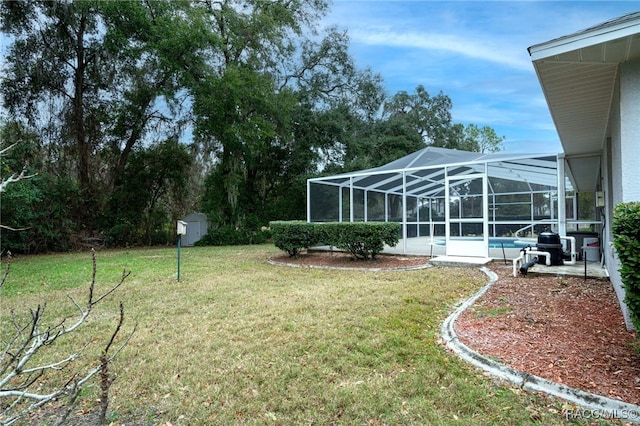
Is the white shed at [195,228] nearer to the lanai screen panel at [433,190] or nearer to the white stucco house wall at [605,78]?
the lanai screen panel at [433,190]

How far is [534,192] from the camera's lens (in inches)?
394

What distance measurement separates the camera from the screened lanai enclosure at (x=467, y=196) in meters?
8.17

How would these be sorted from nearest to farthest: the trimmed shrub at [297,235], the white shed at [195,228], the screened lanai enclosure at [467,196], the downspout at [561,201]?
the downspout at [561,201] → the screened lanai enclosure at [467,196] → the trimmed shrub at [297,235] → the white shed at [195,228]

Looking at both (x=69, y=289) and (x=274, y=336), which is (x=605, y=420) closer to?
(x=274, y=336)

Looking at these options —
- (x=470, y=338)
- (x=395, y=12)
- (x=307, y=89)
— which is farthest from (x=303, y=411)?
(x=307, y=89)

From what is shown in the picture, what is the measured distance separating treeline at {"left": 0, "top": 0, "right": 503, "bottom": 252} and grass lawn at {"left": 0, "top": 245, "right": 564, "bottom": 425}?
8.23m

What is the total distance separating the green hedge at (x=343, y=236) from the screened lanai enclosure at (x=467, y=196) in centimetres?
177

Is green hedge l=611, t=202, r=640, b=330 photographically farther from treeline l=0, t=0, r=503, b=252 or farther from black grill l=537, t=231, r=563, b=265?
treeline l=0, t=0, r=503, b=252

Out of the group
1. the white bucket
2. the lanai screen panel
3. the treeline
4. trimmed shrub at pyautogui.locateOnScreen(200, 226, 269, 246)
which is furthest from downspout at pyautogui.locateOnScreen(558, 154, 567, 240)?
trimmed shrub at pyautogui.locateOnScreen(200, 226, 269, 246)

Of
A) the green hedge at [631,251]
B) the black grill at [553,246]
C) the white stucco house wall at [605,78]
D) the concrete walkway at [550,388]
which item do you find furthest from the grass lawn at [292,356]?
the white stucco house wall at [605,78]

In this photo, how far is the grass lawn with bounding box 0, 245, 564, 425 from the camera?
2281 millimetres

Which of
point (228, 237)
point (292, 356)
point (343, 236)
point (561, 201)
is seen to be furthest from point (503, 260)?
point (228, 237)

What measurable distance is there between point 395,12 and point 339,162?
10.3m

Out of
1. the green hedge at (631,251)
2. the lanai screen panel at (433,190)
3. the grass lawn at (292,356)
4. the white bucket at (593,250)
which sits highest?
the lanai screen panel at (433,190)
